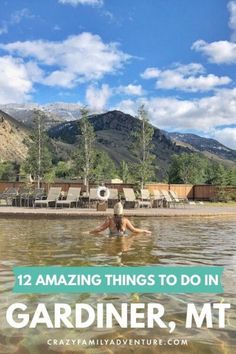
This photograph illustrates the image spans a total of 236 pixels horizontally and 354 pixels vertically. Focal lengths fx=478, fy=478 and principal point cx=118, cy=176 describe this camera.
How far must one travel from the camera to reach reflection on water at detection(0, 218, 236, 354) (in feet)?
13.1

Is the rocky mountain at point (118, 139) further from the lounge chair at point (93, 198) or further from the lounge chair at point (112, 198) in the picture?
the lounge chair at point (93, 198)

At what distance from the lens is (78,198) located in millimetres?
20922

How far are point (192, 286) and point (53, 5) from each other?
1827cm

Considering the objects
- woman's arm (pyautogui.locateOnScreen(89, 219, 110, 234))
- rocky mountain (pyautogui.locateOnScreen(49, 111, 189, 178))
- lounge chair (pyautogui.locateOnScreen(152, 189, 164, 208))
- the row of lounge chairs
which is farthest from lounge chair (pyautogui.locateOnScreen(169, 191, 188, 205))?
rocky mountain (pyautogui.locateOnScreen(49, 111, 189, 178))

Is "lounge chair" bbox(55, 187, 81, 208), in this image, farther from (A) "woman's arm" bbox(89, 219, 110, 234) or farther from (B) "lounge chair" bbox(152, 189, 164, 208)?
(A) "woman's arm" bbox(89, 219, 110, 234)

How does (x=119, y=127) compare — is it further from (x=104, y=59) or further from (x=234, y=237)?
(x=234, y=237)

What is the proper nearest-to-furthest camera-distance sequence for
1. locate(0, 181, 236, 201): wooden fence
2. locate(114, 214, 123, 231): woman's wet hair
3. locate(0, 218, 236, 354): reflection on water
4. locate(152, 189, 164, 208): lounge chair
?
locate(0, 218, 236, 354): reflection on water < locate(114, 214, 123, 231): woman's wet hair < locate(152, 189, 164, 208): lounge chair < locate(0, 181, 236, 201): wooden fence

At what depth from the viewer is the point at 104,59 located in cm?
4944

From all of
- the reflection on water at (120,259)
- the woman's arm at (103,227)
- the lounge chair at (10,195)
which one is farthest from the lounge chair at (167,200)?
the woman's arm at (103,227)

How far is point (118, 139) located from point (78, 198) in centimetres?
14501

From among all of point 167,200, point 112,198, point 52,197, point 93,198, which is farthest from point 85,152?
point 52,197

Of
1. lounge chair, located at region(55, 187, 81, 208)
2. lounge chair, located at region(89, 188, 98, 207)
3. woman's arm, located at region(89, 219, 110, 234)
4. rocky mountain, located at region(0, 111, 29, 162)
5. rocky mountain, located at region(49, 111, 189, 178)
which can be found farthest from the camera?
rocky mountain, located at region(49, 111, 189, 178)

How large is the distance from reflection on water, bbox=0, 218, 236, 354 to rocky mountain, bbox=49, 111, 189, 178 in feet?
359

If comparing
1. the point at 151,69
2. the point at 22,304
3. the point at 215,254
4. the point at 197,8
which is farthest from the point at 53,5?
the point at 151,69
